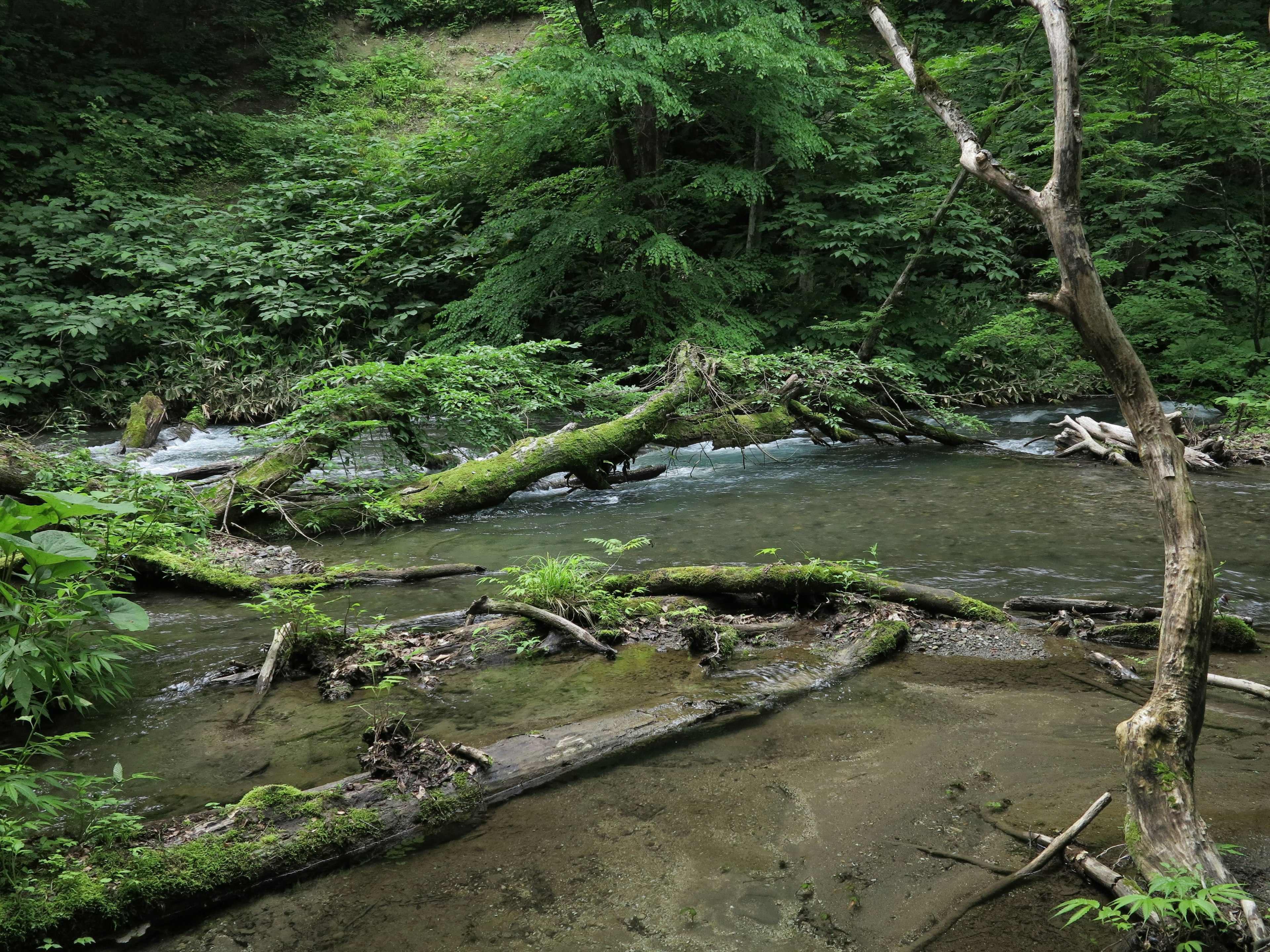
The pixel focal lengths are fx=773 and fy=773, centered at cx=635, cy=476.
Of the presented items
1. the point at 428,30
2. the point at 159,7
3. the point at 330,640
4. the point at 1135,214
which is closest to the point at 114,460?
the point at 330,640

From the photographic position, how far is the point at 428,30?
89.6 feet

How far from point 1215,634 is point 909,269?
9229mm

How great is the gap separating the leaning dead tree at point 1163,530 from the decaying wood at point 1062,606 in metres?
2.89

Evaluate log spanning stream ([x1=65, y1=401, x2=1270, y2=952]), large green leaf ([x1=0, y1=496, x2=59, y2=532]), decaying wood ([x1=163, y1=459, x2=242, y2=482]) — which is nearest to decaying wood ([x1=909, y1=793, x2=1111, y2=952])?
log spanning stream ([x1=65, y1=401, x2=1270, y2=952])

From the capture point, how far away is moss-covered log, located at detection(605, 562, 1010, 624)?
5156 millimetres

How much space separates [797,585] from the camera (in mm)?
5359

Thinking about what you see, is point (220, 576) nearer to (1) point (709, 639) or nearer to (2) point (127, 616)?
(2) point (127, 616)

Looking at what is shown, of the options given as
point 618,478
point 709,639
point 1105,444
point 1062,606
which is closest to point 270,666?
point 709,639

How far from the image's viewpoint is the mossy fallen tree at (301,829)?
7.50ft

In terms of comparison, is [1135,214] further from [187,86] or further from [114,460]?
[187,86]

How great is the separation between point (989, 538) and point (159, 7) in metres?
28.8

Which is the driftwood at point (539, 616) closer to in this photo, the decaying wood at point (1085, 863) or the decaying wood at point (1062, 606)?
the decaying wood at point (1085, 863)

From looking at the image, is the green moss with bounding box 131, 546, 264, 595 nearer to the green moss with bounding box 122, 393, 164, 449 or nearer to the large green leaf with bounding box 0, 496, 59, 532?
the large green leaf with bounding box 0, 496, 59, 532

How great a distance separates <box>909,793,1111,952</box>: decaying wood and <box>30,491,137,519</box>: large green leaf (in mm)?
3345
